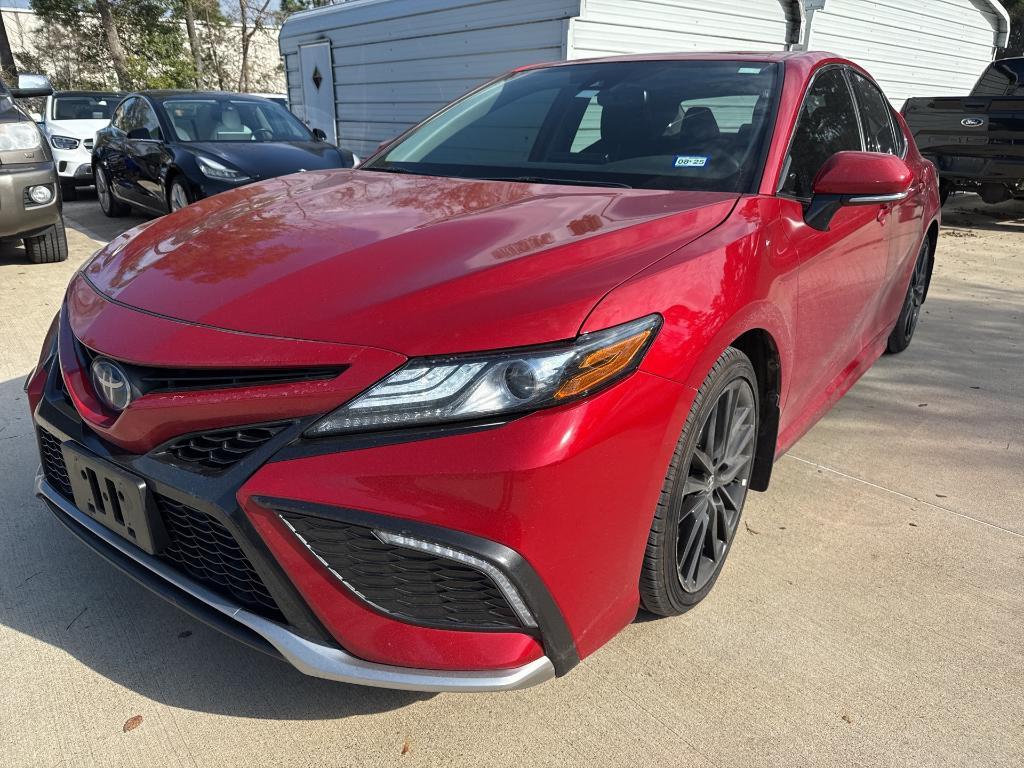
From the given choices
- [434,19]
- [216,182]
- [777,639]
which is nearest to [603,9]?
[434,19]

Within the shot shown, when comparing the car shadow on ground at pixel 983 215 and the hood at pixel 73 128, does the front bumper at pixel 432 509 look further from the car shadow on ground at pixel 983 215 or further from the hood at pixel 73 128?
the hood at pixel 73 128

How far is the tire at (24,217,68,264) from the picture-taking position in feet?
20.7

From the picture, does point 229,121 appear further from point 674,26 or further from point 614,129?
point 614,129

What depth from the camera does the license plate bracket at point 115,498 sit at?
167 centimetres

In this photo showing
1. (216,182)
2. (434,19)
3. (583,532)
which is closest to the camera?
(583,532)

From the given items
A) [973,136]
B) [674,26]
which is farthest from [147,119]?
[973,136]

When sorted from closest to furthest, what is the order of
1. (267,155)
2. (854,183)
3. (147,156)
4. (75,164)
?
(854,183)
(267,155)
(147,156)
(75,164)

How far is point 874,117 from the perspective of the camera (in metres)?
3.44

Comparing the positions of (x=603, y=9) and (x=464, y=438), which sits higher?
(x=603, y=9)

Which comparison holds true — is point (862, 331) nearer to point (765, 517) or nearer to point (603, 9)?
point (765, 517)

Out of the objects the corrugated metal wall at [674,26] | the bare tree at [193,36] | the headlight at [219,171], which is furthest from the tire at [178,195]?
the bare tree at [193,36]

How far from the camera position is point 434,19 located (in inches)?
343

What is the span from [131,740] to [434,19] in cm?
845

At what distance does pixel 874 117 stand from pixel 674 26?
5.12 m
